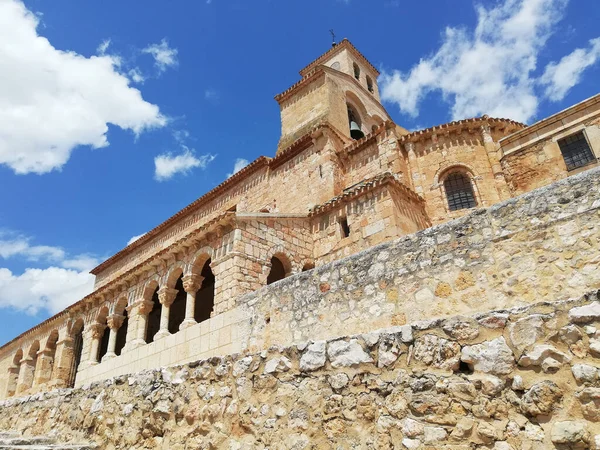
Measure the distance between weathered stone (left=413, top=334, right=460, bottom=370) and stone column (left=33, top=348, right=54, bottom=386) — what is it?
64.0 feet

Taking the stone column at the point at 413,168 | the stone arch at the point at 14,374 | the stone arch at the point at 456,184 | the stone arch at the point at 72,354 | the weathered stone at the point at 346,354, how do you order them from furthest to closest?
the stone arch at the point at 14,374, the stone arch at the point at 72,354, the stone column at the point at 413,168, the stone arch at the point at 456,184, the weathered stone at the point at 346,354

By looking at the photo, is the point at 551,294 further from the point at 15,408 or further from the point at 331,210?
the point at 331,210

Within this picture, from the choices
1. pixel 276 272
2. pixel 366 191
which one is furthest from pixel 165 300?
pixel 366 191

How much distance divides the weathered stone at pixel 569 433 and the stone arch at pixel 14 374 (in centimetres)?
2391

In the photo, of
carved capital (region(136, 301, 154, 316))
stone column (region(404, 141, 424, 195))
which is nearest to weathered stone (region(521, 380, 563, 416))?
carved capital (region(136, 301, 154, 316))

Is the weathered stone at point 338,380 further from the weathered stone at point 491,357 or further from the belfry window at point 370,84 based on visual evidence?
the belfry window at point 370,84

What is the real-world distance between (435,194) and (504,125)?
3.40 meters

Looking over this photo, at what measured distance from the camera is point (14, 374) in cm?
2120

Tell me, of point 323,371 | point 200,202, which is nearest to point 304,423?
point 323,371

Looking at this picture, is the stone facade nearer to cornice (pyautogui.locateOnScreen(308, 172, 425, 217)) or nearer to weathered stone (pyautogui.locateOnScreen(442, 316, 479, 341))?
cornice (pyautogui.locateOnScreen(308, 172, 425, 217))

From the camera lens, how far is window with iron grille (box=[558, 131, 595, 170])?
11.2 metres

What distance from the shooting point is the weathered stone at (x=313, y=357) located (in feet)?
10.8

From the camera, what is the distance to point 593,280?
4.25 meters

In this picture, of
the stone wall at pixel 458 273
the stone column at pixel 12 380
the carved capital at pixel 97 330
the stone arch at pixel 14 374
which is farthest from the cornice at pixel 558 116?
the stone column at pixel 12 380
